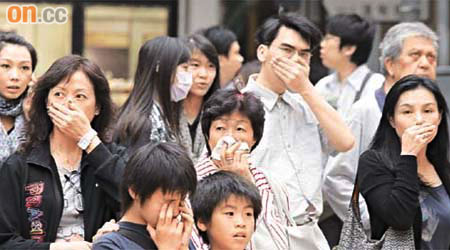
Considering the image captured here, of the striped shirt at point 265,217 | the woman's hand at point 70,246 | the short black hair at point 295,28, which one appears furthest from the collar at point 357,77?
the woman's hand at point 70,246

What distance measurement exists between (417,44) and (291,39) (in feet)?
4.04

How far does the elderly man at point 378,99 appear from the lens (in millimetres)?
6840

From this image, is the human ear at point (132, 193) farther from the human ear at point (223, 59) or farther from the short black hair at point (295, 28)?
the human ear at point (223, 59)

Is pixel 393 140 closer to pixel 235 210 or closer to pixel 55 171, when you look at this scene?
pixel 235 210

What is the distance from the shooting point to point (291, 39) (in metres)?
6.37

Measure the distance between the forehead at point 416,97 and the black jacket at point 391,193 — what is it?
37 centimetres

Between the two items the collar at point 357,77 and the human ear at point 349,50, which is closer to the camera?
the collar at point 357,77

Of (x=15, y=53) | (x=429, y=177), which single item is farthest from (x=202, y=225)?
(x=15, y=53)

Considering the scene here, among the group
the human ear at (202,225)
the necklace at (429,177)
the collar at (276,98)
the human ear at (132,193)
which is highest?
the collar at (276,98)

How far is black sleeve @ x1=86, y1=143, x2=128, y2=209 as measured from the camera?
17.3 feet

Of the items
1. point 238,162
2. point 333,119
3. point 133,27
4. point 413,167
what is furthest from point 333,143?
point 133,27

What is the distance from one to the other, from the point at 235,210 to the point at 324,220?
2.36 m

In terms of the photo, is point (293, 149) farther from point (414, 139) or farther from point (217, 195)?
point (217, 195)

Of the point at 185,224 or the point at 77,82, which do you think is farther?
the point at 77,82
